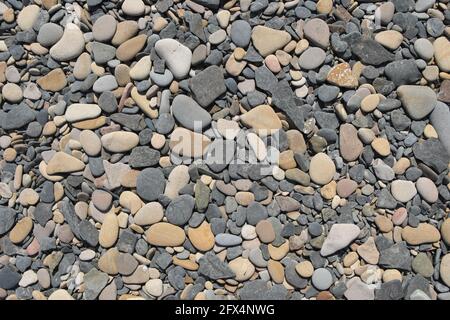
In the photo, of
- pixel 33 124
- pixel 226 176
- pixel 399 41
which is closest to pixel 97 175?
pixel 33 124

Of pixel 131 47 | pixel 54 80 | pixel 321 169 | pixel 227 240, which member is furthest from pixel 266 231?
pixel 54 80

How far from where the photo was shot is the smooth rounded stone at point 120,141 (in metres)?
→ 1.52

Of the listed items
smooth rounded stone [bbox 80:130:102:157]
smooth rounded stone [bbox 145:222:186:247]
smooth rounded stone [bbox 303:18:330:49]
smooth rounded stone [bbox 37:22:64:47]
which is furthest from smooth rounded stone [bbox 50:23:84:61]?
smooth rounded stone [bbox 303:18:330:49]

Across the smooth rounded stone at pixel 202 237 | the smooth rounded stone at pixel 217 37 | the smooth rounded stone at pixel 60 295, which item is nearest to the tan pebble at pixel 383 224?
the smooth rounded stone at pixel 202 237

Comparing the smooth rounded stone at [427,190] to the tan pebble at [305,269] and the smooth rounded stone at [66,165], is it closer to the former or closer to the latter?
the tan pebble at [305,269]

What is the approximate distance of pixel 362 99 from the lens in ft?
5.00

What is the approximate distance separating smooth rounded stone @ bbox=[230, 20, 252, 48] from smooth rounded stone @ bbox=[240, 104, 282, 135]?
199mm

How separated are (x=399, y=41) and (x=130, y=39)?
2.63 ft

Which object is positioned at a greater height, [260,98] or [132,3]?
[132,3]

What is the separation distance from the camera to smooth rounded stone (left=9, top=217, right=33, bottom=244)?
60.1 inches

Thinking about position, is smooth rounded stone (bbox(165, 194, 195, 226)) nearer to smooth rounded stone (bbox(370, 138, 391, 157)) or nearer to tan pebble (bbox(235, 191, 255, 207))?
tan pebble (bbox(235, 191, 255, 207))

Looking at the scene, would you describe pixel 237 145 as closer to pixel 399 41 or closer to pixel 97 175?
pixel 97 175

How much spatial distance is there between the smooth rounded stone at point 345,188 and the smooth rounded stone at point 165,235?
1.53 feet

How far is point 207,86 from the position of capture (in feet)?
4.98
